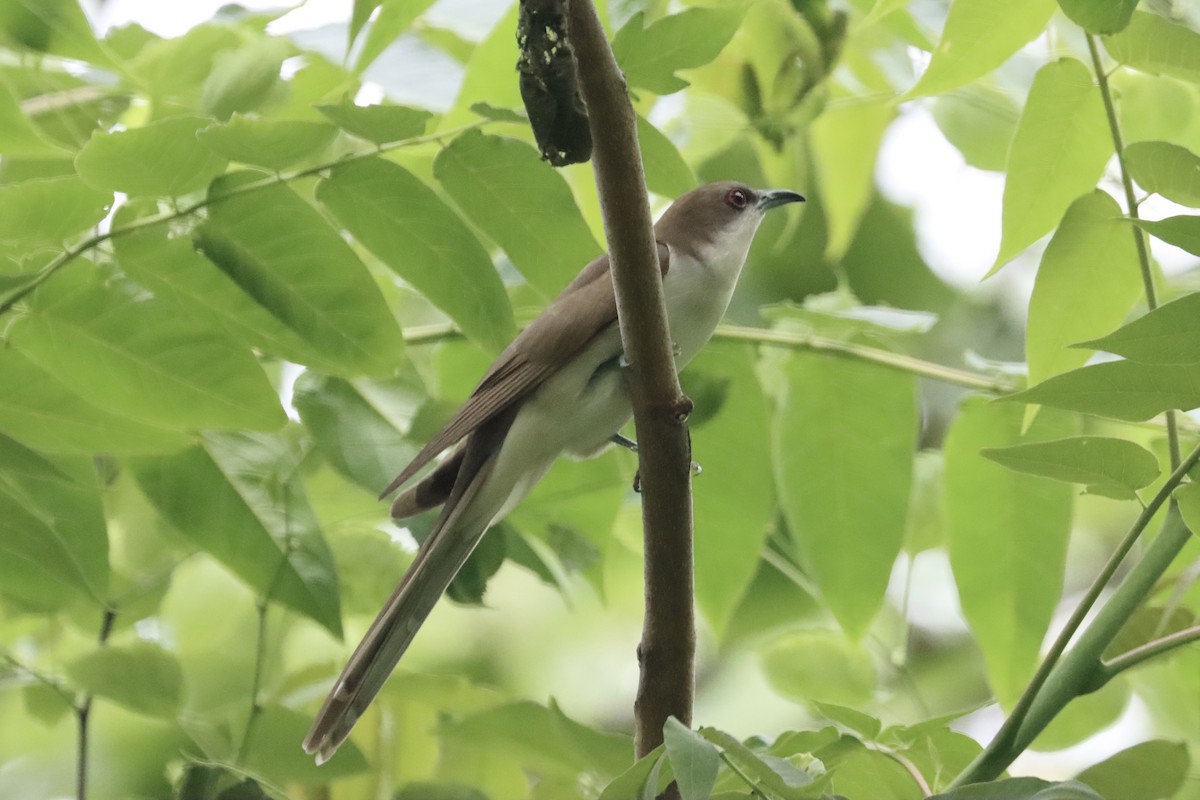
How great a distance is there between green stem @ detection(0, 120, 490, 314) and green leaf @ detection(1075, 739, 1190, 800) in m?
1.57

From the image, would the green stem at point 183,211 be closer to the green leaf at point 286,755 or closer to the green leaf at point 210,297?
the green leaf at point 210,297

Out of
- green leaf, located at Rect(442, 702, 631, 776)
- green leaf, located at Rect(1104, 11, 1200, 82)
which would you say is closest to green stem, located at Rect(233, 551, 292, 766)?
green leaf, located at Rect(442, 702, 631, 776)

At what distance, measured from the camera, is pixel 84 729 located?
107 inches

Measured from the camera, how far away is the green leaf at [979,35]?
2.38 metres

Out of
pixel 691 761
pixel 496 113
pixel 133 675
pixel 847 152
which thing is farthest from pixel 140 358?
pixel 847 152

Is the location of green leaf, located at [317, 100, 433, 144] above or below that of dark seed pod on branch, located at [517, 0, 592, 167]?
above

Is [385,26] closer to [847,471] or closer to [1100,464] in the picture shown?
[847,471]

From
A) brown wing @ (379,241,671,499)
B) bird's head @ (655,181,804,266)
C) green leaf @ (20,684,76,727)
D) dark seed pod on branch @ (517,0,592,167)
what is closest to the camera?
dark seed pod on branch @ (517,0,592,167)

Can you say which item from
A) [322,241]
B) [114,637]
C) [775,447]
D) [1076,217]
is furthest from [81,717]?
[1076,217]

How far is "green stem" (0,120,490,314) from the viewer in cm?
230

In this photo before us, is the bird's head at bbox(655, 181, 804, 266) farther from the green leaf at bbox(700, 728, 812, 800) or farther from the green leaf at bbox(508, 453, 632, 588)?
the green leaf at bbox(700, 728, 812, 800)

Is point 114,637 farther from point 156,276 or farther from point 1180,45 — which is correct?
point 1180,45

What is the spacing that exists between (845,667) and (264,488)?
4.25 ft

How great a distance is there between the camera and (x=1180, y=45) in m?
2.29
